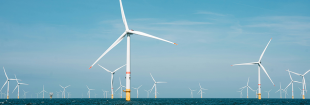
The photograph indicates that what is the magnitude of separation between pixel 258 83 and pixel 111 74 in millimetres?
80294

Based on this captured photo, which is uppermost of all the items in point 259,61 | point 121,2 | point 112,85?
point 121,2

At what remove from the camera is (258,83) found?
139 m

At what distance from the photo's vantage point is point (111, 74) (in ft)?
588

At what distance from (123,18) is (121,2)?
14.6 ft

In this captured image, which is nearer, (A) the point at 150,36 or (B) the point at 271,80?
(A) the point at 150,36

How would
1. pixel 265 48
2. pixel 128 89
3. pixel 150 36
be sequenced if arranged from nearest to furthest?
pixel 128 89 < pixel 150 36 < pixel 265 48

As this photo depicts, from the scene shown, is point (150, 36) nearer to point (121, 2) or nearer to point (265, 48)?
point (121, 2)

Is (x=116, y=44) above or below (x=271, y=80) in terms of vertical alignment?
above

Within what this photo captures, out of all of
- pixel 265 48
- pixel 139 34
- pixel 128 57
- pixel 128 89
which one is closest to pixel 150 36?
pixel 139 34

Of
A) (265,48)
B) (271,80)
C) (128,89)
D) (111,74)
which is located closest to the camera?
(128,89)

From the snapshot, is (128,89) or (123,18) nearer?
(128,89)

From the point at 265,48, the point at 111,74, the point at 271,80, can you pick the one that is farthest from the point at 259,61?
the point at 111,74

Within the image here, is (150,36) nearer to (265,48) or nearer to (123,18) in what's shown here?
(123,18)

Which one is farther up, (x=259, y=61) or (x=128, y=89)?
(x=259, y=61)
